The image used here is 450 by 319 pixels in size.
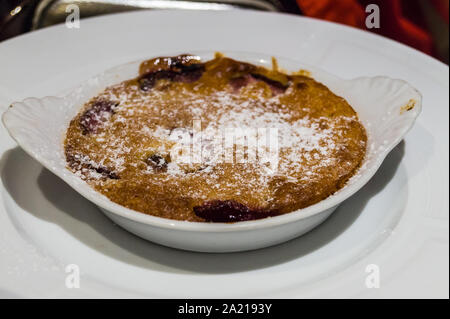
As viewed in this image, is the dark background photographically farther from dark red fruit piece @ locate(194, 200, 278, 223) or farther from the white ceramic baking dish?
dark red fruit piece @ locate(194, 200, 278, 223)

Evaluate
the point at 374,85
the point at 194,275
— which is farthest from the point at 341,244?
the point at 374,85

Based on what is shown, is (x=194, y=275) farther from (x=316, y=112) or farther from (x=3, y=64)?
(x=3, y=64)

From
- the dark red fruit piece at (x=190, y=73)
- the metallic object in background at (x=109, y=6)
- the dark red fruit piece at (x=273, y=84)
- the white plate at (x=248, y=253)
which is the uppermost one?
the metallic object in background at (x=109, y=6)

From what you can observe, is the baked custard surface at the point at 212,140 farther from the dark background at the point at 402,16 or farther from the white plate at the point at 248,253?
the dark background at the point at 402,16

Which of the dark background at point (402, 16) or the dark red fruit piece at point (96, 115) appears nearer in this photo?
the dark red fruit piece at point (96, 115)

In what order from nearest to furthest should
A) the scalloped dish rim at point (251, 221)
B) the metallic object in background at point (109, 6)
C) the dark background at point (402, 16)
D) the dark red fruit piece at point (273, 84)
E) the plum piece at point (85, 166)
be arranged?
1. the scalloped dish rim at point (251, 221)
2. the plum piece at point (85, 166)
3. the dark red fruit piece at point (273, 84)
4. the metallic object in background at point (109, 6)
5. the dark background at point (402, 16)

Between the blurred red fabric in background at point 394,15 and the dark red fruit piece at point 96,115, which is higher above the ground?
the blurred red fabric in background at point 394,15

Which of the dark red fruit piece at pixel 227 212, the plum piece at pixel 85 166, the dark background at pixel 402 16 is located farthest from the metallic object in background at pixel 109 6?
the dark red fruit piece at pixel 227 212
